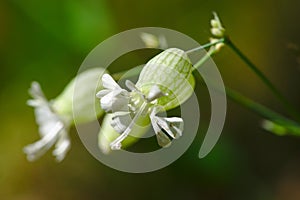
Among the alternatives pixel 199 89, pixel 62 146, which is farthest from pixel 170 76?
pixel 199 89

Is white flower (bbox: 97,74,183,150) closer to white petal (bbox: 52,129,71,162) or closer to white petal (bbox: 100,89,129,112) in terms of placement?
white petal (bbox: 100,89,129,112)

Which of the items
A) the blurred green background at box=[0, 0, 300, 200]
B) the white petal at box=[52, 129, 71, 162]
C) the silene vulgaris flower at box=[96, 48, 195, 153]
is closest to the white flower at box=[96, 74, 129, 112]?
the silene vulgaris flower at box=[96, 48, 195, 153]

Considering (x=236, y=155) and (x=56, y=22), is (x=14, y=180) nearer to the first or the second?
(x=56, y=22)

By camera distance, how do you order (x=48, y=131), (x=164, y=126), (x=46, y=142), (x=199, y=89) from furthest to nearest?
(x=199, y=89) → (x=48, y=131) → (x=46, y=142) → (x=164, y=126)

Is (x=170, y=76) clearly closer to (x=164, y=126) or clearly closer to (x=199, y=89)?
(x=164, y=126)

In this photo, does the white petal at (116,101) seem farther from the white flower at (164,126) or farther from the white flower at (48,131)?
the white flower at (48,131)

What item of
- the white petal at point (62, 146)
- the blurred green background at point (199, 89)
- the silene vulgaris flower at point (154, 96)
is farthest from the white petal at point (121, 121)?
the blurred green background at point (199, 89)
